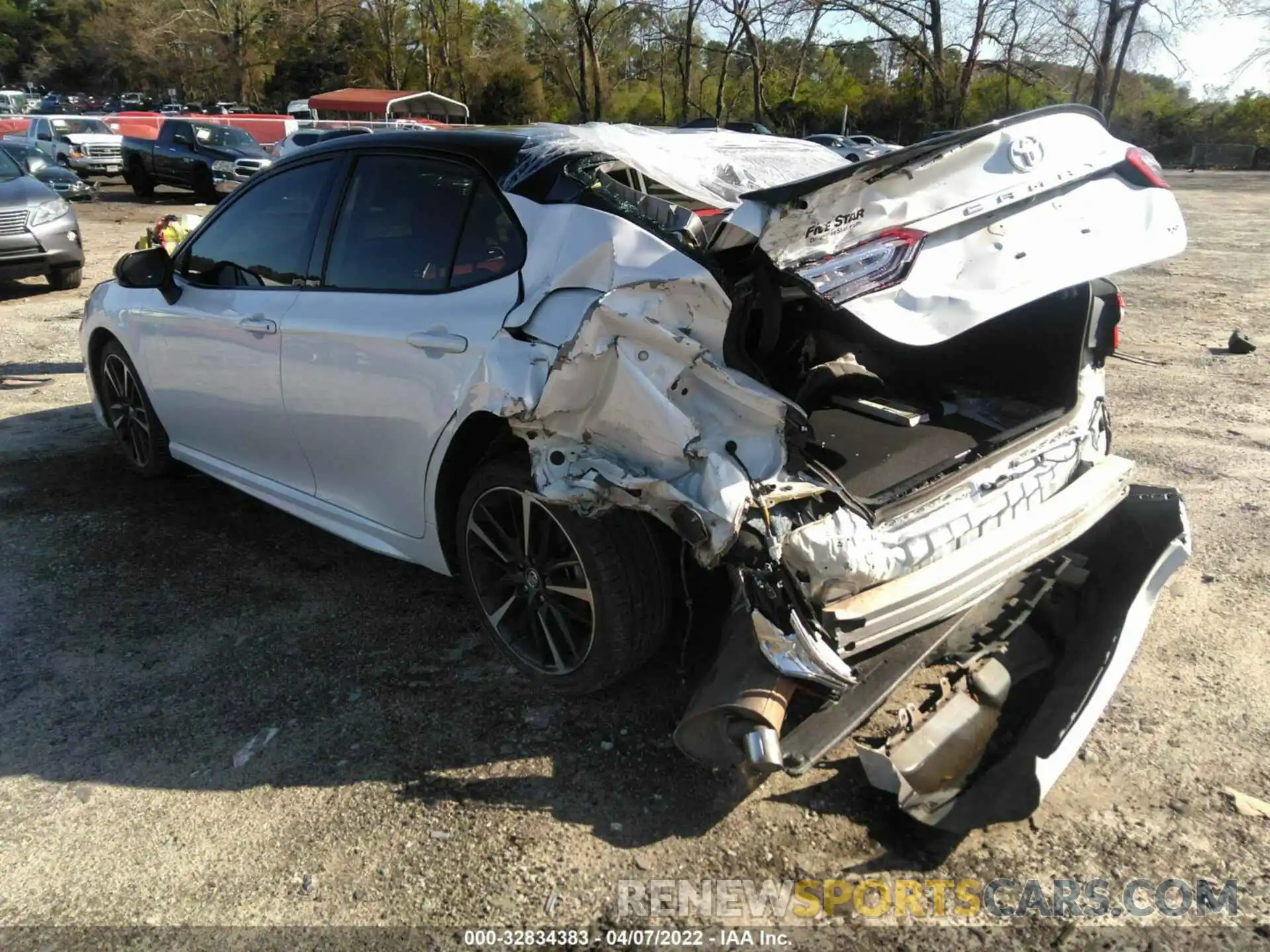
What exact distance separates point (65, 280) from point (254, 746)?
10.3m

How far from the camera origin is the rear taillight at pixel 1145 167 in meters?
2.99

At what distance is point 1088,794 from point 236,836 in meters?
2.41

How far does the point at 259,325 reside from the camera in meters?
3.90

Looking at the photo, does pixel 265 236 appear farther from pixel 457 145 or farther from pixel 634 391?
pixel 634 391

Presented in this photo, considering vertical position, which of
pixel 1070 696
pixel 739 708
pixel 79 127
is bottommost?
pixel 1070 696

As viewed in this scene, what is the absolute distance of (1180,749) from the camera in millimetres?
2969

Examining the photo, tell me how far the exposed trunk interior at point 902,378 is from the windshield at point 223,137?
21.7m

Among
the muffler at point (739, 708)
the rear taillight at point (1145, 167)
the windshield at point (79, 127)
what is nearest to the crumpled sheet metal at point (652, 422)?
the muffler at point (739, 708)

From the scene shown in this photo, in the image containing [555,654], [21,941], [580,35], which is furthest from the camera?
[580,35]

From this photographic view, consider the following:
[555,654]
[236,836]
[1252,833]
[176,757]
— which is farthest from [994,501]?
[176,757]

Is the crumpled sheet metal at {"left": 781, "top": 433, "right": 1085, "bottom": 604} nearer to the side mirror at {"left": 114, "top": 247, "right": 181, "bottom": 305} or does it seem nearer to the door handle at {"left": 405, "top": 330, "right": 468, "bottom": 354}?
the door handle at {"left": 405, "top": 330, "right": 468, "bottom": 354}

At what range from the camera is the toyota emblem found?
2.69m

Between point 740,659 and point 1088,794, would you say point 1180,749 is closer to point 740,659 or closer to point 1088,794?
point 1088,794

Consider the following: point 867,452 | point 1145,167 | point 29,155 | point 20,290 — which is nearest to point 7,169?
point 20,290
